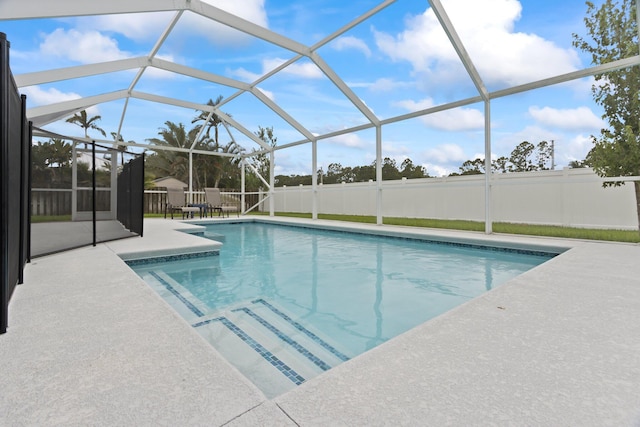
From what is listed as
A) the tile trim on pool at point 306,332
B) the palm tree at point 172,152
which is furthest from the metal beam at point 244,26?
the palm tree at point 172,152

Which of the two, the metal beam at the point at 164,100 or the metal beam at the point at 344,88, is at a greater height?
the metal beam at the point at 164,100

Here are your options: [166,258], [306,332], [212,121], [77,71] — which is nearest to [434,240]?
[306,332]

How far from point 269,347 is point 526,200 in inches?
373

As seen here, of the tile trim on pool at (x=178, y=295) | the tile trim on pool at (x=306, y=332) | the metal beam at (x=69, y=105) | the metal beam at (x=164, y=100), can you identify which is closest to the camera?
the tile trim on pool at (x=306, y=332)

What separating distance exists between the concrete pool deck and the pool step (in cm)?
40

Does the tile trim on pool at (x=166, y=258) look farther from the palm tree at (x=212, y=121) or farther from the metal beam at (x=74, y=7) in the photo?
the palm tree at (x=212, y=121)

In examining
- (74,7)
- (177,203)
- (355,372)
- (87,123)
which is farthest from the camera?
(87,123)

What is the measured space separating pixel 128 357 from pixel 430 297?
2.69 metres

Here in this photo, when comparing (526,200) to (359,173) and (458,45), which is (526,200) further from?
(359,173)

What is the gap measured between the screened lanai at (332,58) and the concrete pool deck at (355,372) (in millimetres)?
3936

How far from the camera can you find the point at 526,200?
30.3 feet

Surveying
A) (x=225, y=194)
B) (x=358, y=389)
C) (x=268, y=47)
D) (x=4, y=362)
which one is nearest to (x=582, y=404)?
(x=358, y=389)

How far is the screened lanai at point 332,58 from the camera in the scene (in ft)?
18.2

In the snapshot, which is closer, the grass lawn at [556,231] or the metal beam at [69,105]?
the grass lawn at [556,231]
